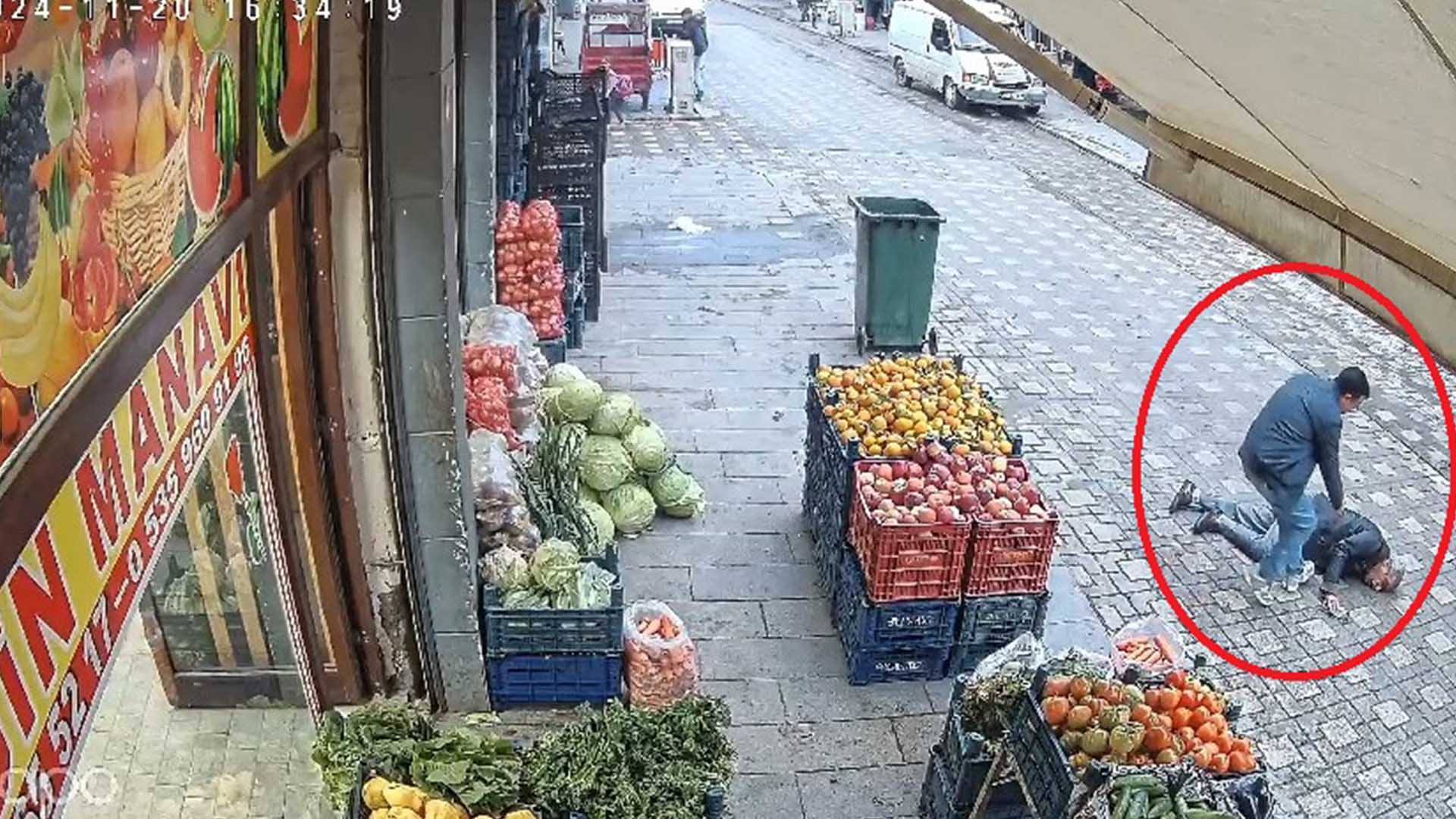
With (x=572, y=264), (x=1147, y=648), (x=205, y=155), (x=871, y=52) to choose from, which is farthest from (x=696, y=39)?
(x=205, y=155)

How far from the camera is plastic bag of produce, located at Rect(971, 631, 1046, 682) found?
5320 millimetres

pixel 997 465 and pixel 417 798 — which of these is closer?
pixel 417 798

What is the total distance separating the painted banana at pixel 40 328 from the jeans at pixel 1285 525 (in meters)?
6.84

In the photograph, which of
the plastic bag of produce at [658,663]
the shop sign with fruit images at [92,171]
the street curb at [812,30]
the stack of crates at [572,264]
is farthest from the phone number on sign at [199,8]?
the street curb at [812,30]

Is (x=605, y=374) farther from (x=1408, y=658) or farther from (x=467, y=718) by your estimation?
(x=1408, y=658)

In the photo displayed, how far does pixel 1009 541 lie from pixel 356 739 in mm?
3211

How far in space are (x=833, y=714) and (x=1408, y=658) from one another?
142 inches

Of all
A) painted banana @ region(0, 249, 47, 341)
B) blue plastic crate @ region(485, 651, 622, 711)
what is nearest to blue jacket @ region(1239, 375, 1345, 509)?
blue plastic crate @ region(485, 651, 622, 711)

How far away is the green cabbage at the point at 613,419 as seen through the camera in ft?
26.0

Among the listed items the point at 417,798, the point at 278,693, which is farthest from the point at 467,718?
the point at 417,798

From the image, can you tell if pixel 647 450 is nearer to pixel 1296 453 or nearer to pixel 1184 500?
pixel 1184 500

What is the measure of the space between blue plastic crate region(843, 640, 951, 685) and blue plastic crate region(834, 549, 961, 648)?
0.04 metres

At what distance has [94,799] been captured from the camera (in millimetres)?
4074

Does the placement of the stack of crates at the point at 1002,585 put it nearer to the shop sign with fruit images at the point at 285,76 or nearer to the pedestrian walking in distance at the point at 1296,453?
the pedestrian walking in distance at the point at 1296,453
